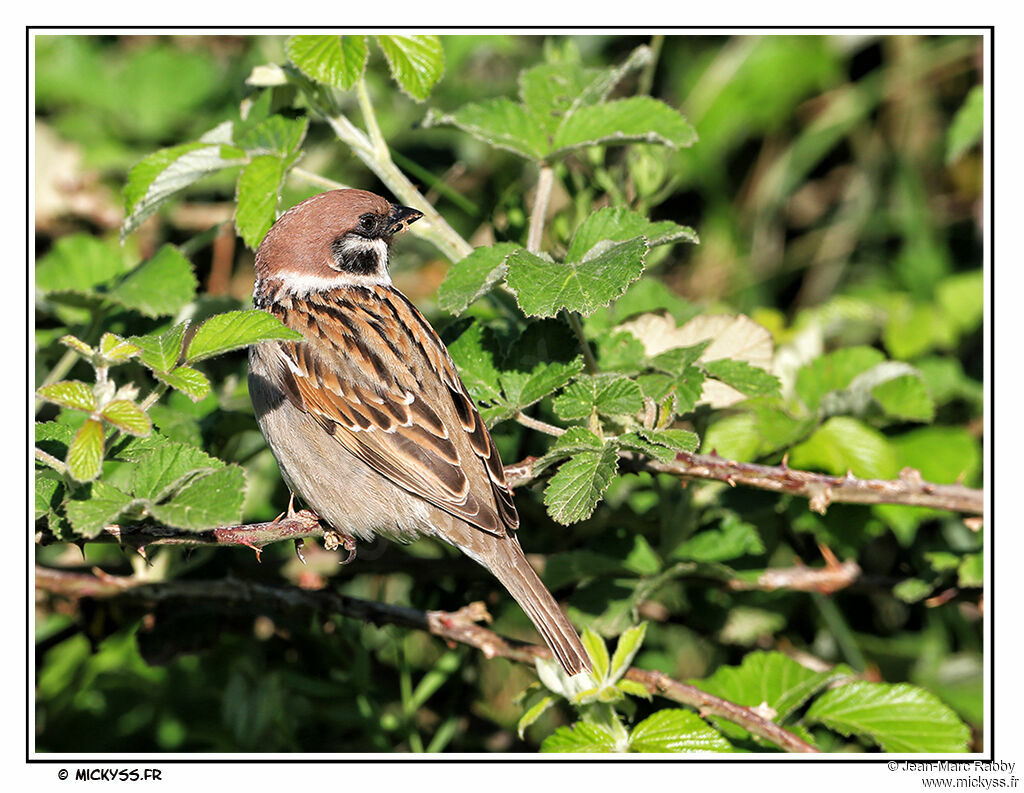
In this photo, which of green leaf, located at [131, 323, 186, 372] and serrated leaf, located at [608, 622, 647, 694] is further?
serrated leaf, located at [608, 622, 647, 694]

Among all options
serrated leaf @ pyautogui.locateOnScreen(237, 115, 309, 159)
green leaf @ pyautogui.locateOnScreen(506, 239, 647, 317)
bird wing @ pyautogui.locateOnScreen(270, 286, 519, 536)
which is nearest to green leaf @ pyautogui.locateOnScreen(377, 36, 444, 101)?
serrated leaf @ pyautogui.locateOnScreen(237, 115, 309, 159)

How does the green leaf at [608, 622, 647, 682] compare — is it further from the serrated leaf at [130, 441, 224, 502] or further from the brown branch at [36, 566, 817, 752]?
the serrated leaf at [130, 441, 224, 502]

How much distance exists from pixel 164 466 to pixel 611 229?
134cm

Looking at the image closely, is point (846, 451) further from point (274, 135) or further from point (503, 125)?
point (274, 135)

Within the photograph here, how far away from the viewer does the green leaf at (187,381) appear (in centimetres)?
241

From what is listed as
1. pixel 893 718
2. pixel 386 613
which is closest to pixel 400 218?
pixel 386 613

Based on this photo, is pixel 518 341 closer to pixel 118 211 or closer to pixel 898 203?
pixel 118 211

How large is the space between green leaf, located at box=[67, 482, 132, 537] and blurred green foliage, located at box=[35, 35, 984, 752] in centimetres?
50

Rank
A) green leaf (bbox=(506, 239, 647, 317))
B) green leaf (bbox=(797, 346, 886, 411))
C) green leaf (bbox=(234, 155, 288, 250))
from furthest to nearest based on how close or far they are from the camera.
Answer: green leaf (bbox=(797, 346, 886, 411)) < green leaf (bbox=(234, 155, 288, 250)) < green leaf (bbox=(506, 239, 647, 317))

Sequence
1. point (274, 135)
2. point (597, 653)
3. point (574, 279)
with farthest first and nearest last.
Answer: point (274, 135), point (597, 653), point (574, 279)

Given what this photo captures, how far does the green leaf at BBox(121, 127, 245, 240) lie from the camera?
318 centimetres

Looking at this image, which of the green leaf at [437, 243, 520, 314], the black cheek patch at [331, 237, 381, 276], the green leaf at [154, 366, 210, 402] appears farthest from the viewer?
the black cheek patch at [331, 237, 381, 276]

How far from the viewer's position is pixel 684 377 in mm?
3018

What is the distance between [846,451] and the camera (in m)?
3.56
